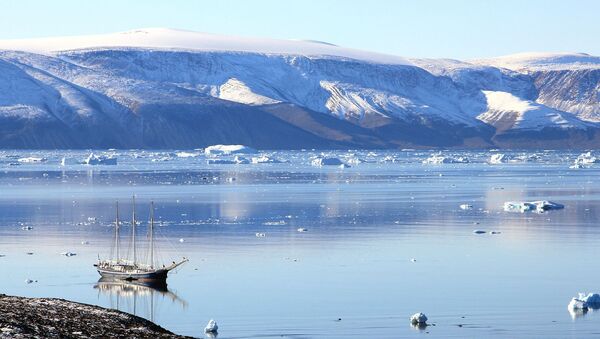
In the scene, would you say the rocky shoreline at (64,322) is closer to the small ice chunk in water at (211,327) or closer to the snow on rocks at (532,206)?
the small ice chunk in water at (211,327)

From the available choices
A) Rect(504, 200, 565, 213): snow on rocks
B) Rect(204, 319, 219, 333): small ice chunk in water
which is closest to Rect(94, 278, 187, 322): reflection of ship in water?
Rect(204, 319, 219, 333): small ice chunk in water

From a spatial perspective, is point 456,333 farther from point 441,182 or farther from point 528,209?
point 441,182

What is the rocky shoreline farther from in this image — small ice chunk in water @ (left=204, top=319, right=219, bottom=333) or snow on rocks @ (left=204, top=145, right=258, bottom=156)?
snow on rocks @ (left=204, top=145, right=258, bottom=156)

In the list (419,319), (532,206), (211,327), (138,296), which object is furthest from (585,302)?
(532,206)

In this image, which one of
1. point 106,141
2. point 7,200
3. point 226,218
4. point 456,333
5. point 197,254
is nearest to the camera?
point 456,333

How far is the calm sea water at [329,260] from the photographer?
21.7 meters

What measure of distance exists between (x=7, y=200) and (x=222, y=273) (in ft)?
92.2

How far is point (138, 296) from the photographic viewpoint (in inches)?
986

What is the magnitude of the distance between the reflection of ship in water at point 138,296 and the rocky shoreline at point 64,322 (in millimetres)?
6534

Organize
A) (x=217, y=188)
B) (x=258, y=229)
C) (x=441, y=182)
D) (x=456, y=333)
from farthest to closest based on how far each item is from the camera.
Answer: (x=441, y=182) < (x=217, y=188) < (x=258, y=229) < (x=456, y=333)

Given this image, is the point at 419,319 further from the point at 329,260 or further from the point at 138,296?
the point at 329,260

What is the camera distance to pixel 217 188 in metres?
64.8

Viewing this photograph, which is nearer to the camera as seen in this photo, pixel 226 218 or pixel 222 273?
pixel 222 273

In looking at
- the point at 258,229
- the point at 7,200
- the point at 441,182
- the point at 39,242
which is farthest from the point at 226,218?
the point at 441,182
